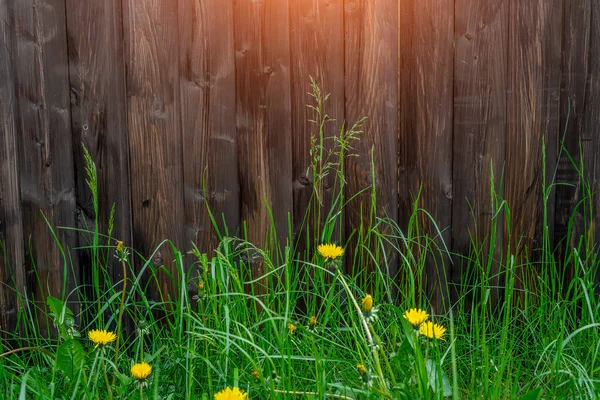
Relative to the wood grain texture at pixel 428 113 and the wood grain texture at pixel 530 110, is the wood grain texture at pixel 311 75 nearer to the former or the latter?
the wood grain texture at pixel 428 113

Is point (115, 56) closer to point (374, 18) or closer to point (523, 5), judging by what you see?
point (374, 18)

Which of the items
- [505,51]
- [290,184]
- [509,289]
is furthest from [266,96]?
[509,289]

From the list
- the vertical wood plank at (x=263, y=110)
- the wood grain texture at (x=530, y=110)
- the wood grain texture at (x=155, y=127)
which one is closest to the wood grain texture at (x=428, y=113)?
the wood grain texture at (x=530, y=110)

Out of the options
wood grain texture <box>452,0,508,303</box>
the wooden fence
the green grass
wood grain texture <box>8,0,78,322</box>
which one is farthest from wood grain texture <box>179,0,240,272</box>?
wood grain texture <box>452,0,508,303</box>

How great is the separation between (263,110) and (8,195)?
933 millimetres

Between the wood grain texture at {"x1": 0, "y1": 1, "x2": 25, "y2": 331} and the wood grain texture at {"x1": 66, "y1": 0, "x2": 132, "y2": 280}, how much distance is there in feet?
0.66

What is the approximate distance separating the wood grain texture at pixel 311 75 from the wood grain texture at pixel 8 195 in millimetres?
964

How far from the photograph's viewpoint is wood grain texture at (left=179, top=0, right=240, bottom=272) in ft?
8.11

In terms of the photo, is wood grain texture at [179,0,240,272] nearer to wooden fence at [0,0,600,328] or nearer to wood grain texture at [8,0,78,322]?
wooden fence at [0,0,600,328]

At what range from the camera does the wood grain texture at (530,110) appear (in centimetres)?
257

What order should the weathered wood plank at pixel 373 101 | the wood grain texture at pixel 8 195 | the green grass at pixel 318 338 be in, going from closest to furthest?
the green grass at pixel 318 338 < the wood grain texture at pixel 8 195 < the weathered wood plank at pixel 373 101

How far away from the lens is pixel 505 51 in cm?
258

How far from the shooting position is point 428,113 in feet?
8.48

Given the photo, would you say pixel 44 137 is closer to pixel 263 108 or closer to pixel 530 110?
pixel 263 108
